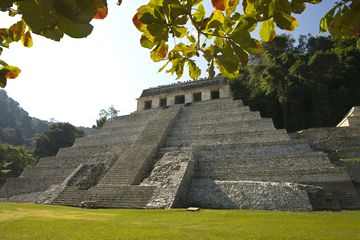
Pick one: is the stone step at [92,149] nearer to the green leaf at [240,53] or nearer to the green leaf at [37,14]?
the green leaf at [240,53]

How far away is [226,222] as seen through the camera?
7.06 metres

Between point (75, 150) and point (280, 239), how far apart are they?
17278mm

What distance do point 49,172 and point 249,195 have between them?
12240mm

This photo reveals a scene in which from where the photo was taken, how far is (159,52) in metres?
1.91

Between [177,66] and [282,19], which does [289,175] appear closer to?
[177,66]

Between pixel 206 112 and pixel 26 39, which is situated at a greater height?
pixel 206 112

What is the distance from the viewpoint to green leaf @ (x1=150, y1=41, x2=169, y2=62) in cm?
188

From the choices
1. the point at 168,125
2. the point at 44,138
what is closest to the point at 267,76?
the point at 168,125

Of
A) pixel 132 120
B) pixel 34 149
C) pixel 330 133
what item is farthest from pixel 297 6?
pixel 34 149

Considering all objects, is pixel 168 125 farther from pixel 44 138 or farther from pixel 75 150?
pixel 44 138

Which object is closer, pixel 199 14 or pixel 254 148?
pixel 199 14

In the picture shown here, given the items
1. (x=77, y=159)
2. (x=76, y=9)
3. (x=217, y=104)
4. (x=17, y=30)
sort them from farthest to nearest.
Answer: (x=217, y=104), (x=77, y=159), (x=17, y=30), (x=76, y=9)

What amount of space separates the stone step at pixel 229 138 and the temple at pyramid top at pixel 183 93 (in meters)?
8.21

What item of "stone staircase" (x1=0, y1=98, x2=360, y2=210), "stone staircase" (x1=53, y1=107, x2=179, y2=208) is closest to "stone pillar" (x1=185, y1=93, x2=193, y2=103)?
"stone staircase" (x1=0, y1=98, x2=360, y2=210)
